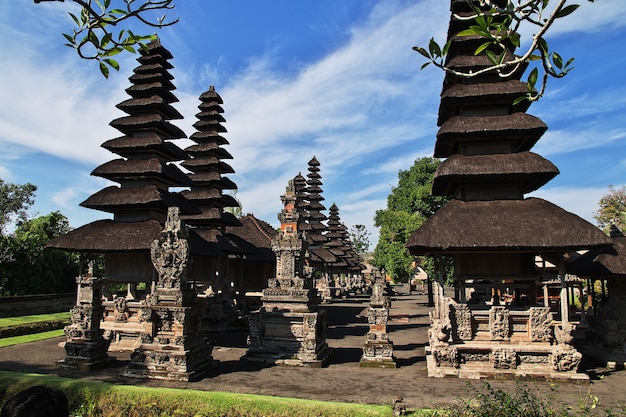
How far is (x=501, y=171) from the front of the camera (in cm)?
1380

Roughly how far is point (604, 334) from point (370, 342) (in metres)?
7.62

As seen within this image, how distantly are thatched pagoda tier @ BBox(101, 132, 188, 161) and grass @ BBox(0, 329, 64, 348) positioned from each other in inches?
349

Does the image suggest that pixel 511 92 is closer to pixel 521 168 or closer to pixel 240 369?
pixel 521 168

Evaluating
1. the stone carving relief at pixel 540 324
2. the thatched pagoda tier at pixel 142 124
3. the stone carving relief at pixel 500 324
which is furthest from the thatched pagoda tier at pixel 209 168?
the stone carving relief at pixel 540 324

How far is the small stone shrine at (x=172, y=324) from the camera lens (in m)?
11.6

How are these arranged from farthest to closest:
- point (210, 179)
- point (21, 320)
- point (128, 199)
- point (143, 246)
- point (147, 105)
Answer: point (210, 179) < point (21, 320) < point (147, 105) < point (128, 199) < point (143, 246)

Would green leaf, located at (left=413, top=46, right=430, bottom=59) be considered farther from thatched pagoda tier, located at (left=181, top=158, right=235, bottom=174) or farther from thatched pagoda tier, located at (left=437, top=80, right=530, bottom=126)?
thatched pagoda tier, located at (left=181, top=158, right=235, bottom=174)

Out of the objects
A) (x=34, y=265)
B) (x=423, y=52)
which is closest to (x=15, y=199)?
(x=34, y=265)

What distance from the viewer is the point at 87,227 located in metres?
18.8

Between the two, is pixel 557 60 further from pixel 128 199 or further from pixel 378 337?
pixel 128 199

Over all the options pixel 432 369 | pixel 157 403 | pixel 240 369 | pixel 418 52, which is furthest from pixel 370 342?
pixel 418 52

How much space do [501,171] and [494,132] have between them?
1427 millimetres

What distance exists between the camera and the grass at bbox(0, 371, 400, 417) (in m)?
8.22

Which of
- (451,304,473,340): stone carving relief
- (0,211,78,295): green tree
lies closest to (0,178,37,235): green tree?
(0,211,78,295): green tree
